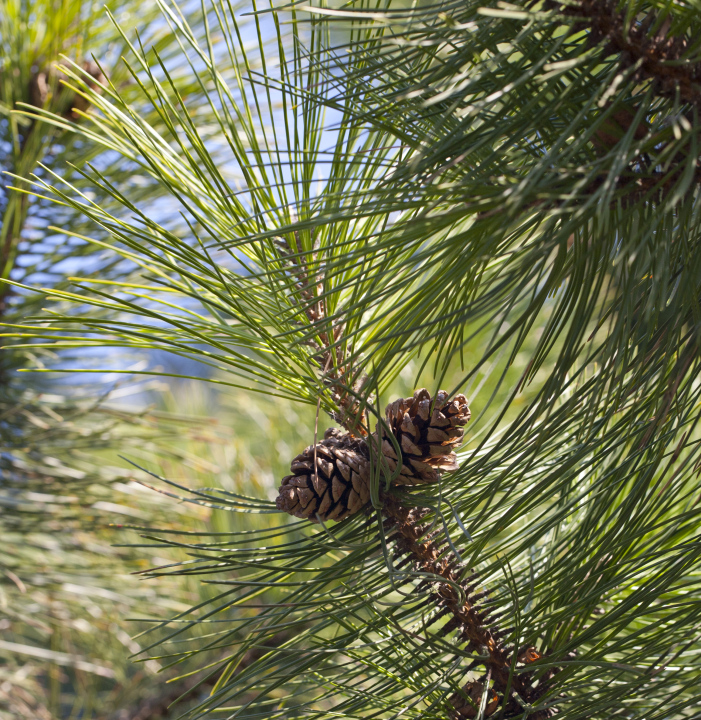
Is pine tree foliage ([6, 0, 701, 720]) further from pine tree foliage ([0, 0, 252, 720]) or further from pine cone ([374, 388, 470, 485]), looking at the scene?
pine tree foliage ([0, 0, 252, 720])

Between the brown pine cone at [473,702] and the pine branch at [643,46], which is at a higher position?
the pine branch at [643,46]

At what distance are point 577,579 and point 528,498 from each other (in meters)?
0.07

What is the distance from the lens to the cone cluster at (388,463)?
396 millimetres

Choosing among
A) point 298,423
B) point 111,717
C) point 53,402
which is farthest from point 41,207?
point 111,717

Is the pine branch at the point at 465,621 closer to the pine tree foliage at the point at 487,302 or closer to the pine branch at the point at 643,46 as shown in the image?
the pine tree foliage at the point at 487,302

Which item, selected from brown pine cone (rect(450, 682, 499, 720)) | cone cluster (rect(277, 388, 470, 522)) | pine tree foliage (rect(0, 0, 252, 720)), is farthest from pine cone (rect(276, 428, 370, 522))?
pine tree foliage (rect(0, 0, 252, 720))

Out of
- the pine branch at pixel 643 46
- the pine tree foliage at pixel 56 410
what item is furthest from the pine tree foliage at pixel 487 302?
the pine tree foliage at pixel 56 410

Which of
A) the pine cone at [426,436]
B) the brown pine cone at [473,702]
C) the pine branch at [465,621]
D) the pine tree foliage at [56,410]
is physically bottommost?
the brown pine cone at [473,702]

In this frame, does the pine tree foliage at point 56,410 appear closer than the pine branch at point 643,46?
No

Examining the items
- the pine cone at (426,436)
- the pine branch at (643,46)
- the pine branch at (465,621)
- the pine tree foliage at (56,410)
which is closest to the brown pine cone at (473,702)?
the pine branch at (465,621)

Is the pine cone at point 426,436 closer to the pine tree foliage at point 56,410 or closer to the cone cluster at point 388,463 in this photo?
the cone cluster at point 388,463

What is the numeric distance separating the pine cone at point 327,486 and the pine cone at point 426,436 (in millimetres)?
22

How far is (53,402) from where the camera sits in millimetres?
904

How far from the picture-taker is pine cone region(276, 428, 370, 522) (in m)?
0.39
